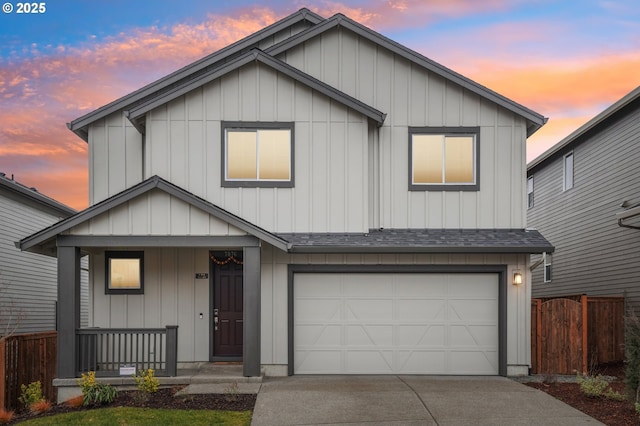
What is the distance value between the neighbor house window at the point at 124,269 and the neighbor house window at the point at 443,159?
20.6 feet

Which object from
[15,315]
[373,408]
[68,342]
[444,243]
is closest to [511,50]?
[444,243]

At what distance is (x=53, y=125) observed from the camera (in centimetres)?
1912

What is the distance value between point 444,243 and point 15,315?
12.2 meters

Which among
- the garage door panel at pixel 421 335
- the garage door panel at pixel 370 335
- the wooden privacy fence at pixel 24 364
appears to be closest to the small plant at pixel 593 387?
the garage door panel at pixel 421 335

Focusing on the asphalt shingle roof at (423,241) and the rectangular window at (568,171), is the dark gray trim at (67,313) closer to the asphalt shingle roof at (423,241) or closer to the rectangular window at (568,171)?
the asphalt shingle roof at (423,241)

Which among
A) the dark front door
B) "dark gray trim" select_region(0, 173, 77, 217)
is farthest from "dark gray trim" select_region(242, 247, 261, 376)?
"dark gray trim" select_region(0, 173, 77, 217)

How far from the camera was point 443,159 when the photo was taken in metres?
13.7

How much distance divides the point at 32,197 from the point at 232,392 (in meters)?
11.3

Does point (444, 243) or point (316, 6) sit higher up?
point (316, 6)

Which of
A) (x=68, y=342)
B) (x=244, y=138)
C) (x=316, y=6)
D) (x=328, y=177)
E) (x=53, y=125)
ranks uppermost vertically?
(x=316, y=6)

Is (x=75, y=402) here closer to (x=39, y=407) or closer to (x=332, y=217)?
(x=39, y=407)

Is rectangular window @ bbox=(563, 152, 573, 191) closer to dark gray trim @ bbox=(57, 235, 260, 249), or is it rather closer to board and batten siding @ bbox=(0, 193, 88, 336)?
dark gray trim @ bbox=(57, 235, 260, 249)

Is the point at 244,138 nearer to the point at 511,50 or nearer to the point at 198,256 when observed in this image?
the point at 198,256

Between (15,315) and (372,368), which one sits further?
(15,315)
